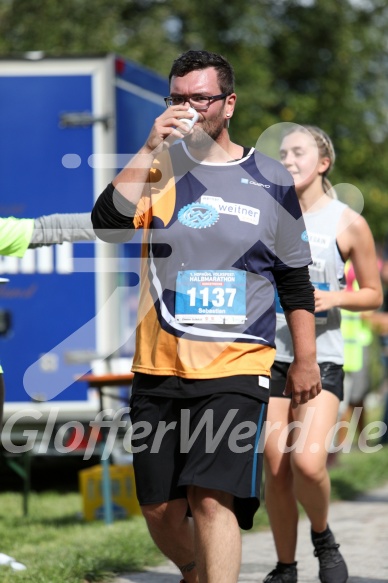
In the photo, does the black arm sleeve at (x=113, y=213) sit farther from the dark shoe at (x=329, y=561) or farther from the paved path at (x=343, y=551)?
Result: the paved path at (x=343, y=551)

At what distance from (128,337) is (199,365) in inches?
189

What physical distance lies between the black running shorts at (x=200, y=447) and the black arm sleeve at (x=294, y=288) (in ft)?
1.43

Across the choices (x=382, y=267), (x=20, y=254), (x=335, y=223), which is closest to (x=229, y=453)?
(x=20, y=254)

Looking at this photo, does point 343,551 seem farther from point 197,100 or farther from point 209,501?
point 197,100

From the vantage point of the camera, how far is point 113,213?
12.8 ft

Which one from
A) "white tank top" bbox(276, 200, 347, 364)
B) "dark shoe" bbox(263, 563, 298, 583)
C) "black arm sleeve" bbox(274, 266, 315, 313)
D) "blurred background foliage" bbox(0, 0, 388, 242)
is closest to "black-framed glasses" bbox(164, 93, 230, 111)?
"black arm sleeve" bbox(274, 266, 315, 313)

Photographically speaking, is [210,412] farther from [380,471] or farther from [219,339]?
[380,471]

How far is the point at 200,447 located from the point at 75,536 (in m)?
3.33

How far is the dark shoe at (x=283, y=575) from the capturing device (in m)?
5.17

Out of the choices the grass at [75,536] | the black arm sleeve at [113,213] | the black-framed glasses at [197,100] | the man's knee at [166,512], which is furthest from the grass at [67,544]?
the black-framed glasses at [197,100]

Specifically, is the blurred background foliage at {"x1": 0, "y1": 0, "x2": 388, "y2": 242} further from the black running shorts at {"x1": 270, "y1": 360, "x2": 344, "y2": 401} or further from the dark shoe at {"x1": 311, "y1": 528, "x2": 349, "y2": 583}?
the dark shoe at {"x1": 311, "y1": 528, "x2": 349, "y2": 583}

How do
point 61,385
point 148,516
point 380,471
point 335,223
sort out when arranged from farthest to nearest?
point 380,471
point 61,385
point 335,223
point 148,516

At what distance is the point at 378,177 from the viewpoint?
24.9 m

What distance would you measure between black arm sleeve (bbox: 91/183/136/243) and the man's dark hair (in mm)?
480
